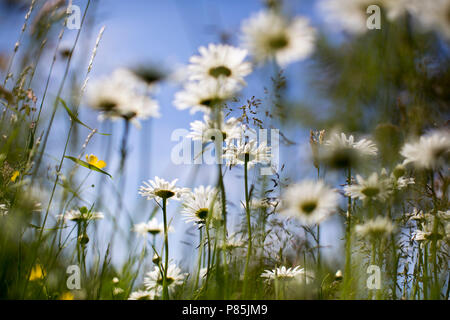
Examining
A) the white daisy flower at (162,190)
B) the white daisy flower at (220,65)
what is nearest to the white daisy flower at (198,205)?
the white daisy flower at (162,190)

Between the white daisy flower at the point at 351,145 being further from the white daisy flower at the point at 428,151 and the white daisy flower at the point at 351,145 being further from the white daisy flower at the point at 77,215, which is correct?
the white daisy flower at the point at 77,215

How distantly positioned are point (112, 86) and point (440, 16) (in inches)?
34.6

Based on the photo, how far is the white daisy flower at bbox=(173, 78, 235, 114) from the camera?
0.77 metres

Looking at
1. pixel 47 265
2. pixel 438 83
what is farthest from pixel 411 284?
pixel 438 83

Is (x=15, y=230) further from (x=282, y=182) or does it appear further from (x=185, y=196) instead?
(x=282, y=182)

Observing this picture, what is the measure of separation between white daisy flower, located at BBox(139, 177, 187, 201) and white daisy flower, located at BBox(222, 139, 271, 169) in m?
0.13

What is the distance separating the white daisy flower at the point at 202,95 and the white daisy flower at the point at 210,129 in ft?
0.11

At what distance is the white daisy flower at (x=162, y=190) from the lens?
0.81 metres

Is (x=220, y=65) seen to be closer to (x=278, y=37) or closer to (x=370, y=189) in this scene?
(x=278, y=37)

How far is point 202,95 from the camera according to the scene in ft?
2.60

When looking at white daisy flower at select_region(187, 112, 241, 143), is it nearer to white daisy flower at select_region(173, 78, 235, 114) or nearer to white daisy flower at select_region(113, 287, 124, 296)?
white daisy flower at select_region(173, 78, 235, 114)

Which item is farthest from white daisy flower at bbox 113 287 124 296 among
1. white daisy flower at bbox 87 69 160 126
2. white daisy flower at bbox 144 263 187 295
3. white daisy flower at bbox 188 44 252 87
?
white daisy flower at bbox 188 44 252 87

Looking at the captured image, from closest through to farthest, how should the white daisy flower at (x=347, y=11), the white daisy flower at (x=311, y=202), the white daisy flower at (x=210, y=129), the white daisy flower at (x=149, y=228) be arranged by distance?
the white daisy flower at (x=311, y=202) → the white daisy flower at (x=210, y=129) → the white daisy flower at (x=347, y=11) → the white daisy flower at (x=149, y=228)
